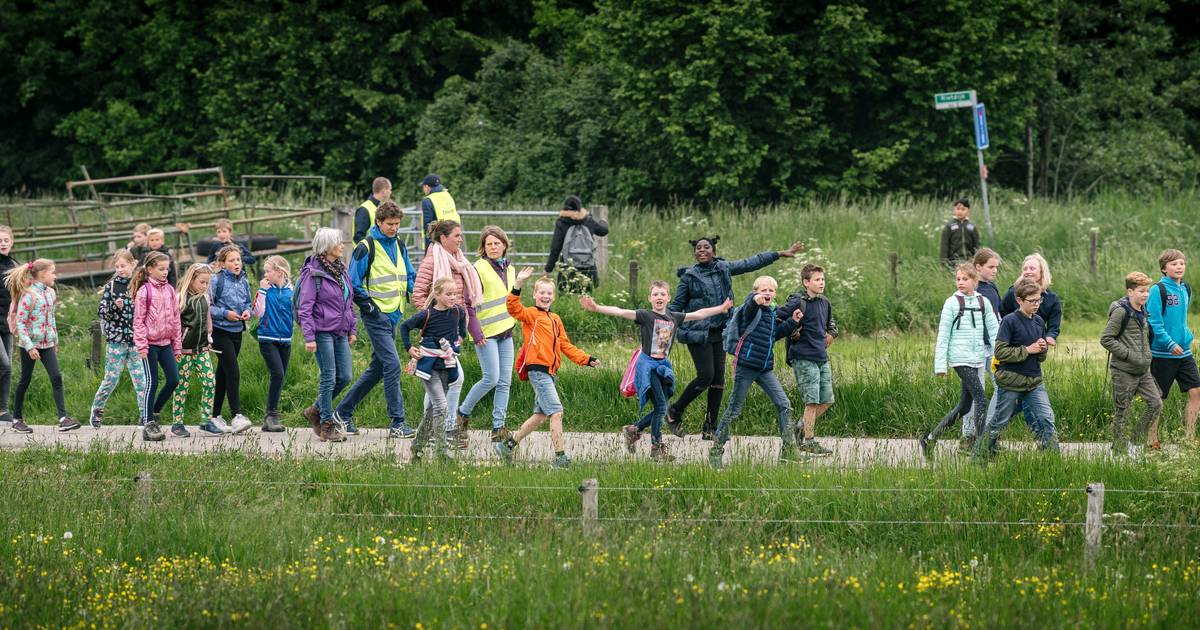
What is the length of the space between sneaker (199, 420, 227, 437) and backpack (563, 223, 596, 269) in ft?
19.4

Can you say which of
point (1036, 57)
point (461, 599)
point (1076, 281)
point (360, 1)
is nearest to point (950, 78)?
point (1036, 57)

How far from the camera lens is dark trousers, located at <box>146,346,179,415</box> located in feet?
44.8

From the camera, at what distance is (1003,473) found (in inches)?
440

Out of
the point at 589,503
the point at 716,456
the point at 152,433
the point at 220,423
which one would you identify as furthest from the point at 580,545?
the point at 220,423

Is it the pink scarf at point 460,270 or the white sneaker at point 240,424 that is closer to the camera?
the pink scarf at point 460,270

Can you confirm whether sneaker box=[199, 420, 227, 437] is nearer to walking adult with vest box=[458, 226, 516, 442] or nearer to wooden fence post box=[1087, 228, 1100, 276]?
walking adult with vest box=[458, 226, 516, 442]

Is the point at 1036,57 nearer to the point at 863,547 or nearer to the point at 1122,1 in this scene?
the point at 1122,1

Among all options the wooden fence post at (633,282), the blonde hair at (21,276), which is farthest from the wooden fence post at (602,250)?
the blonde hair at (21,276)

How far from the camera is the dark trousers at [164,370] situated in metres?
13.7

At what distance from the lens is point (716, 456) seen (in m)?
12.0

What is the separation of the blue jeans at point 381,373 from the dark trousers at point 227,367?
0.98 meters

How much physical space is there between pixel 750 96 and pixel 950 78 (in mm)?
4543

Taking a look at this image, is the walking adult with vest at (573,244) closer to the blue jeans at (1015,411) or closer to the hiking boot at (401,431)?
the hiking boot at (401,431)

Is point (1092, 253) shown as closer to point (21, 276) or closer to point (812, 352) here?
point (812, 352)
